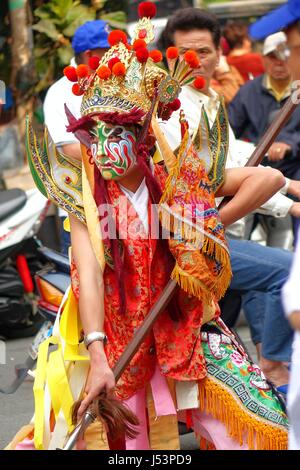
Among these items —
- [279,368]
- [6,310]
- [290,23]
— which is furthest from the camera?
[6,310]

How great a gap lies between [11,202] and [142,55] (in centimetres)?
374

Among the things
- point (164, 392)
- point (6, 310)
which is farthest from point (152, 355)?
point (6, 310)

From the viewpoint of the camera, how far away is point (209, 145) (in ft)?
14.2

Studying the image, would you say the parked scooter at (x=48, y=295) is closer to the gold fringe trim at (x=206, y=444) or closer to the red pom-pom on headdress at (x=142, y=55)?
the gold fringe trim at (x=206, y=444)

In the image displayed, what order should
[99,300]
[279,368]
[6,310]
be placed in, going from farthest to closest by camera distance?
[6,310], [279,368], [99,300]

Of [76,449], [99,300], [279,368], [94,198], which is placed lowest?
[279,368]

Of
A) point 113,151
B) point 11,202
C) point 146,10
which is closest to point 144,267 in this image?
point 113,151

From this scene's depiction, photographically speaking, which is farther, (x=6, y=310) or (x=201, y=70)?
(x=6, y=310)

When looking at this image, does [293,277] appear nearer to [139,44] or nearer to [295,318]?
[295,318]

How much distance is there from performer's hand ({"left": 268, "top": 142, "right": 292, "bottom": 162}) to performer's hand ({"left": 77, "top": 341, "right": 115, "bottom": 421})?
307cm

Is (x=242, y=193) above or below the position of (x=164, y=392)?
above

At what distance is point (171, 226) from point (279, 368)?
1947 millimetres

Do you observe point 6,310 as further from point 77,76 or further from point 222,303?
point 77,76

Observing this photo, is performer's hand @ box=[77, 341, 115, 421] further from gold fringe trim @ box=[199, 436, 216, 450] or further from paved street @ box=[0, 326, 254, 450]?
paved street @ box=[0, 326, 254, 450]
